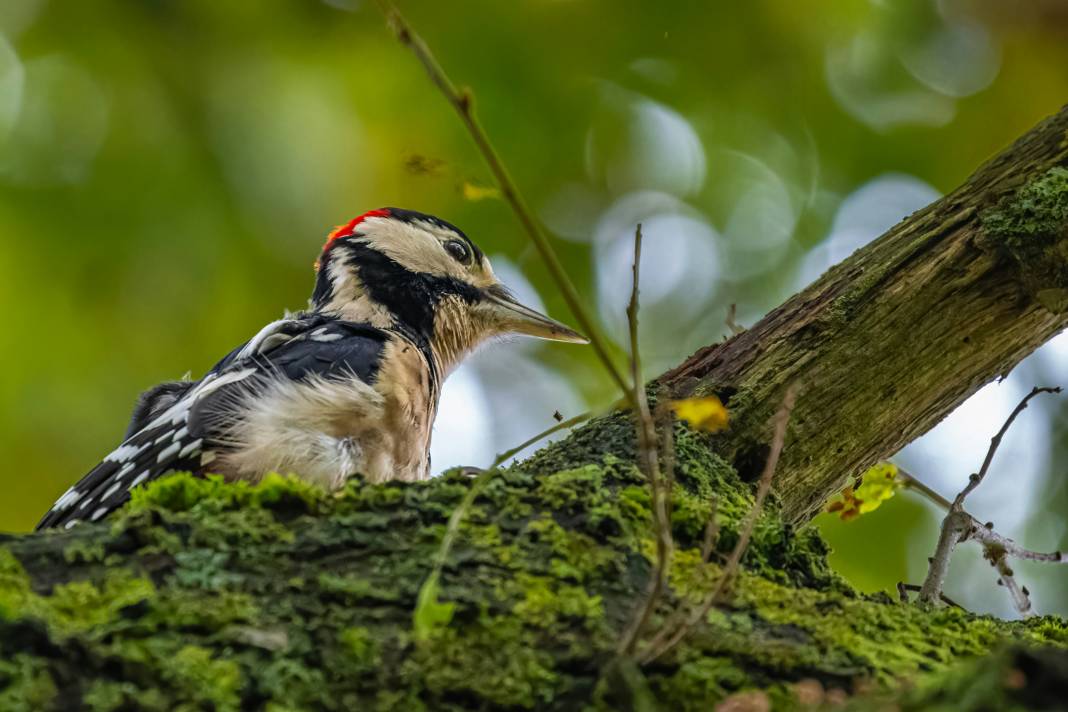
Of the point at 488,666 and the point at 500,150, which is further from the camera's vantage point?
the point at 500,150

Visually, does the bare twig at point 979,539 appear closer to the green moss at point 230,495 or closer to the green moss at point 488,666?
the green moss at point 488,666

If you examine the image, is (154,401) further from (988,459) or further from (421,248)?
(988,459)

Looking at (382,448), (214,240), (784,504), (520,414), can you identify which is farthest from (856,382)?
(520,414)

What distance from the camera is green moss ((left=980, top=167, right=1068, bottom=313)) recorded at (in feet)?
8.88

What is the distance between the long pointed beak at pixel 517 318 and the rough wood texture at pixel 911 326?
136 centimetres

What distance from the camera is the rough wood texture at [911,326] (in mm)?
2777

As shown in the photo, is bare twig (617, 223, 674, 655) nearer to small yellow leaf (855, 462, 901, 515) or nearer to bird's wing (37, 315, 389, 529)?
small yellow leaf (855, 462, 901, 515)

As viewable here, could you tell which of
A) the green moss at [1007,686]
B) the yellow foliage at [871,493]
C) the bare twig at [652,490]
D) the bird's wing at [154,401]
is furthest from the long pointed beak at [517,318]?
the green moss at [1007,686]

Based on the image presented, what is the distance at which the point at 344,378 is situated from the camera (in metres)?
3.33

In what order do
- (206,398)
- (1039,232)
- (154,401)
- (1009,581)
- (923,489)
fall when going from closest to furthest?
1. (1039,232)
2. (1009,581)
3. (923,489)
4. (206,398)
5. (154,401)

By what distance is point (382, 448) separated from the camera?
3.30 meters

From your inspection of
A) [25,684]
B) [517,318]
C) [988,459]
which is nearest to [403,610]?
[25,684]

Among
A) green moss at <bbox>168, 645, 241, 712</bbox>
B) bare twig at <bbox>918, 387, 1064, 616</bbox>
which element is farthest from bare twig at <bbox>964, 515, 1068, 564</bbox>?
green moss at <bbox>168, 645, 241, 712</bbox>

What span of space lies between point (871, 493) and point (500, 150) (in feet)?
8.74
